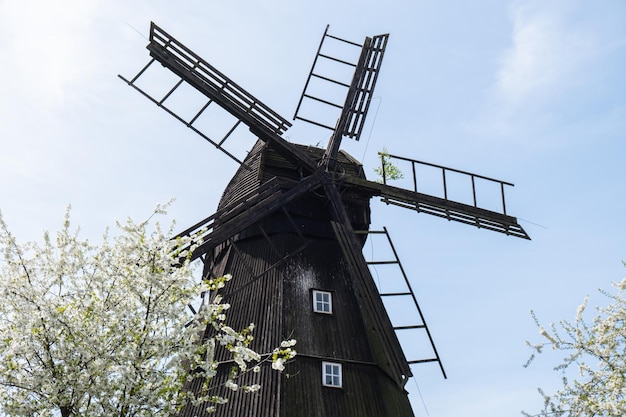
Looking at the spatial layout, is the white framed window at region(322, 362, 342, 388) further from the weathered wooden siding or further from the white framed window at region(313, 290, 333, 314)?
the white framed window at region(313, 290, 333, 314)

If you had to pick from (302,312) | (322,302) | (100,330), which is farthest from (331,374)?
(100,330)

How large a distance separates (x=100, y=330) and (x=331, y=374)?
6028 mm

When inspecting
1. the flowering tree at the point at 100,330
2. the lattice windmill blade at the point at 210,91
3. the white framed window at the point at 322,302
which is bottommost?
the flowering tree at the point at 100,330

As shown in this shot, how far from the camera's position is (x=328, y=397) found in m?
13.9

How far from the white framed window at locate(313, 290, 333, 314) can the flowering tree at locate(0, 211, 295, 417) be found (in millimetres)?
5153

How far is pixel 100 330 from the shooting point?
9.84 m

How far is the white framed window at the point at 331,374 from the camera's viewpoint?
14.1 metres

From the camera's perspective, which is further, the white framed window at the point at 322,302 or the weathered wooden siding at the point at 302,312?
the white framed window at the point at 322,302

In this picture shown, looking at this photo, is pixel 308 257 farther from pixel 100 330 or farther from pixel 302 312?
pixel 100 330

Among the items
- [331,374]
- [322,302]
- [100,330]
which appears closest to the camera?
[100,330]

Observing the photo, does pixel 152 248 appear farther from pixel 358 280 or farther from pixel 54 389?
pixel 358 280

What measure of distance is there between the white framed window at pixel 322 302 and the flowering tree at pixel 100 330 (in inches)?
203

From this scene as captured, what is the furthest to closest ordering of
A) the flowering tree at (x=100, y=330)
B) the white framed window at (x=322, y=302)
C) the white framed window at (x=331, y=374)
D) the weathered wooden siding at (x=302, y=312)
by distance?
the white framed window at (x=322, y=302)
the white framed window at (x=331, y=374)
the weathered wooden siding at (x=302, y=312)
the flowering tree at (x=100, y=330)

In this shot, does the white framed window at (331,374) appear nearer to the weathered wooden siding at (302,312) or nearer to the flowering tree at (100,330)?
the weathered wooden siding at (302,312)
